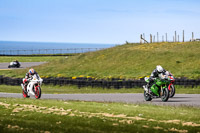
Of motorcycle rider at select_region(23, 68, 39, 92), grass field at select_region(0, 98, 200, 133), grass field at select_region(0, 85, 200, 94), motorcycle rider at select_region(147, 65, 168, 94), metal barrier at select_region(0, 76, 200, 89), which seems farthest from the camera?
metal barrier at select_region(0, 76, 200, 89)

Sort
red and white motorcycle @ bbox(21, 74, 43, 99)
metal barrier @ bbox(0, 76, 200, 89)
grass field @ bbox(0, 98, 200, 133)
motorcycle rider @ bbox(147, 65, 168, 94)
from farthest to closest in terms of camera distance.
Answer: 1. metal barrier @ bbox(0, 76, 200, 89)
2. red and white motorcycle @ bbox(21, 74, 43, 99)
3. motorcycle rider @ bbox(147, 65, 168, 94)
4. grass field @ bbox(0, 98, 200, 133)

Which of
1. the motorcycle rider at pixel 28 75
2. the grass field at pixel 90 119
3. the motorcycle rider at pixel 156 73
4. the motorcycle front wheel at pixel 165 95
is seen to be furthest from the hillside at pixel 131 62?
the grass field at pixel 90 119

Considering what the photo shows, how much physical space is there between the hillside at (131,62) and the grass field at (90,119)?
52.3 feet

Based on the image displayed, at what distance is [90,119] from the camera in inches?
472

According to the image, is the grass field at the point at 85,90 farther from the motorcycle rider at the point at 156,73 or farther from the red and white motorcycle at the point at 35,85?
the red and white motorcycle at the point at 35,85

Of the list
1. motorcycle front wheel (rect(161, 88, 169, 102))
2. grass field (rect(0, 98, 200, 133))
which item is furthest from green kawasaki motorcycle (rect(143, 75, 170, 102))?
grass field (rect(0, 98, 200, 133))

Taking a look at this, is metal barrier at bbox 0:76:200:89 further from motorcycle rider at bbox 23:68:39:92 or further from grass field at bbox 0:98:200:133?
grass field at bbox 0:98:200:133

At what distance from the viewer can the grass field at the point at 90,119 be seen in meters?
10.5

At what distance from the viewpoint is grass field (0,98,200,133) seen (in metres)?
10.5

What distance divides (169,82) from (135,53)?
22.1 m

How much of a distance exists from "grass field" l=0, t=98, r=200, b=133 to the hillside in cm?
1593

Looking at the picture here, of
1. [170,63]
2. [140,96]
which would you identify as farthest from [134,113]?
[170,63]

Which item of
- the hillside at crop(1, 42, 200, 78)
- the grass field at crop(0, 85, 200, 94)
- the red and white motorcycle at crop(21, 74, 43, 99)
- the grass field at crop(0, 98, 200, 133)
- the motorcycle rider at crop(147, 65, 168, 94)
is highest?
the hillside at crop(1, 42, 200, 78)

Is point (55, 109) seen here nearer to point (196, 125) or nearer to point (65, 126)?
point (65, 126)
